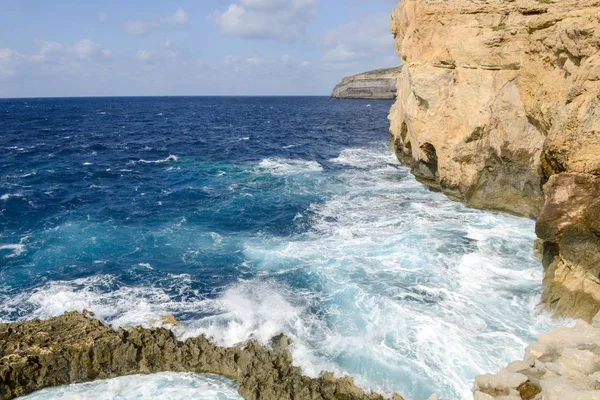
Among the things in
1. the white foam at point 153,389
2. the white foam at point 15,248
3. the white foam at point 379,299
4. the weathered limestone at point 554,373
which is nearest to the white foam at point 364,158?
the white foam at point 379,299

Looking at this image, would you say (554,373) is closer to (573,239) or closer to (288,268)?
(573,239)

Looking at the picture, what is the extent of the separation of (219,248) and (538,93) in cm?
1903

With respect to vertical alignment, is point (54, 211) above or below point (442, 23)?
below

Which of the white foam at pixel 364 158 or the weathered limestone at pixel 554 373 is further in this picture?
the white foam at pixel 364 158

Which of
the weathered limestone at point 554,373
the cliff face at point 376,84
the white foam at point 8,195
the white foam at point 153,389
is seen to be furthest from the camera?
the cliff face at point 376,84

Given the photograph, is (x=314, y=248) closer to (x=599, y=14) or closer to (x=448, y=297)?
(x=448, y=297)

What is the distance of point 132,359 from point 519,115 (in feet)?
76.4

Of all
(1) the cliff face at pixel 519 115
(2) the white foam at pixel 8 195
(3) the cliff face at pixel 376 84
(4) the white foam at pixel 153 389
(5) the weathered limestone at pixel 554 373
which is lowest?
(4) the white foam at pixel 153 389

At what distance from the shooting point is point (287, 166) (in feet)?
155

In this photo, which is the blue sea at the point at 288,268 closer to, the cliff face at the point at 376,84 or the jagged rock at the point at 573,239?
the jagged rock at the point at 573,239

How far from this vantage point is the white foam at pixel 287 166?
44.6m

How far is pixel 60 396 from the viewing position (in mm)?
14422

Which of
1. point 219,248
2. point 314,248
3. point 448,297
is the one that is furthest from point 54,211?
point 448,297

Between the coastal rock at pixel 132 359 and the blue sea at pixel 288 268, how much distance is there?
507 millimetres
